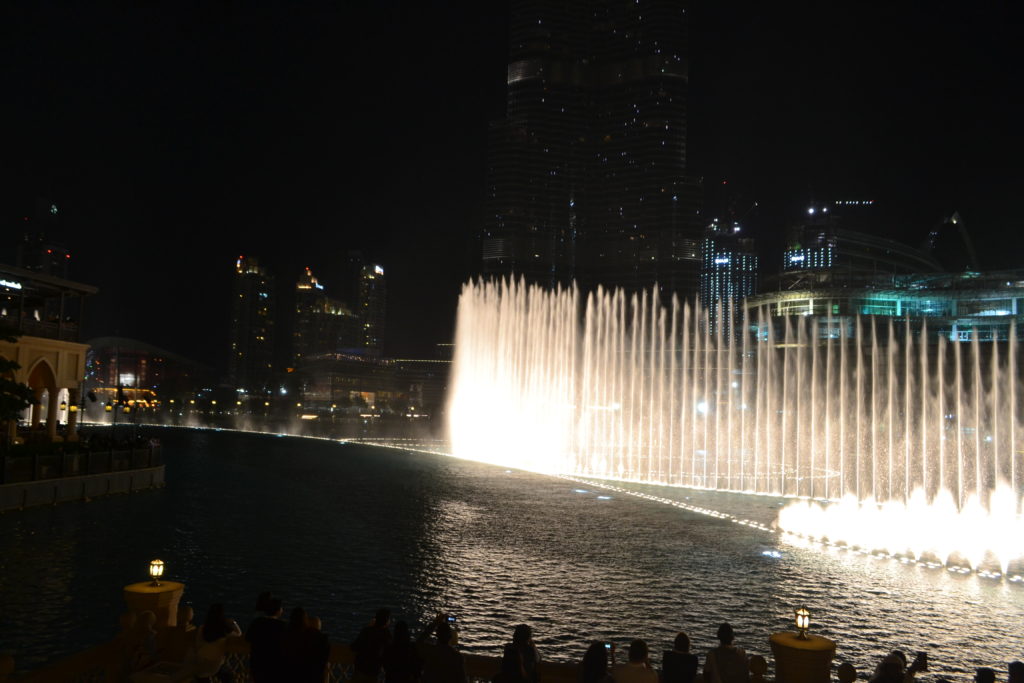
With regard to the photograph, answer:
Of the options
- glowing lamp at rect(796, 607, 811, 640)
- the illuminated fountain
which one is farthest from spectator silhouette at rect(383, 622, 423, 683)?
the illuminated fountain

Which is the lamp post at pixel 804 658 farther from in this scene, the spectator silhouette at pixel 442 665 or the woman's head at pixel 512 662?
the spectator silhouette at pixel 442 665

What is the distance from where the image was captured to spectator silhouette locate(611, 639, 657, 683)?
7.13m

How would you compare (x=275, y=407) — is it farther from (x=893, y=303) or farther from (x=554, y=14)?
(x=893, y=303)

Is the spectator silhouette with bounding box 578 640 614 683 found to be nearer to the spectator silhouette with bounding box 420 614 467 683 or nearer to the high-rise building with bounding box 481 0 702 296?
Result: the spectator silhouette with bounding box 420 614 467 683

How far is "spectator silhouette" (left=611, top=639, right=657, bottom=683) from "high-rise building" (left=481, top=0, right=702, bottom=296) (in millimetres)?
157430

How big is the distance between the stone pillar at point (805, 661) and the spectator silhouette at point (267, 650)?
A: 5212 mm

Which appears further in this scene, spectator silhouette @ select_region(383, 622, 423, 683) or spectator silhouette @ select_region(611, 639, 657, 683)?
spectator silhouette @ select_region(611, 639, 657, 683)

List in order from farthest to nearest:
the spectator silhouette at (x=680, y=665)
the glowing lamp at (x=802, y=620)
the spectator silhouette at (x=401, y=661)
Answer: the glowing lamp at (x=802, y=620) < the spectator silhouette at (x=680, y=665) < the spectator silhouette at (x=401, y=661)

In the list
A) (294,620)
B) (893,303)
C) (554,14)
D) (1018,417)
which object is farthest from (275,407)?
(294,620)

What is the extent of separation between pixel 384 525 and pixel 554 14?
167 metres

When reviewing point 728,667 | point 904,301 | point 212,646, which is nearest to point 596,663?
point 728,667

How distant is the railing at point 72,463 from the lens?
25516 mm

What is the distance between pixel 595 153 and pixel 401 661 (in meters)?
172

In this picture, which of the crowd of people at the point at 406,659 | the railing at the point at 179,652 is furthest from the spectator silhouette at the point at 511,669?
the railing at the point at 179,652
